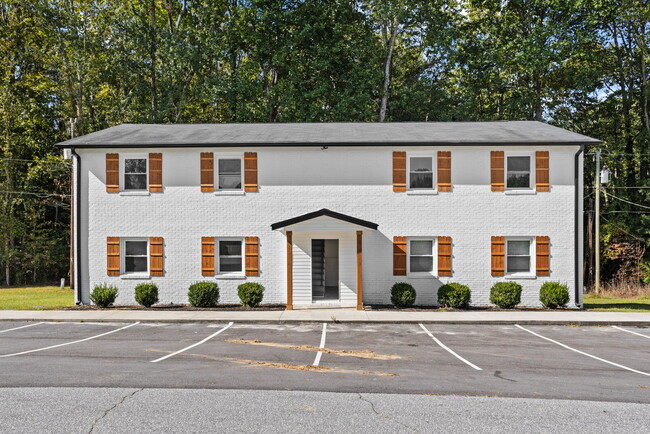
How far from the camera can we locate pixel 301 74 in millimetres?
32500

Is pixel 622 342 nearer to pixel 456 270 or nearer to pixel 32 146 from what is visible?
pixel 456 270

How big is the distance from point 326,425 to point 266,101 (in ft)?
93.9

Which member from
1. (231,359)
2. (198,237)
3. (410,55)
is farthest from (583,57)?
(231,359)

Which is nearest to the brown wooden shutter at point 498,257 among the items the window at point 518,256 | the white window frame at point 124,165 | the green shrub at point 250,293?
the window at point 518,256

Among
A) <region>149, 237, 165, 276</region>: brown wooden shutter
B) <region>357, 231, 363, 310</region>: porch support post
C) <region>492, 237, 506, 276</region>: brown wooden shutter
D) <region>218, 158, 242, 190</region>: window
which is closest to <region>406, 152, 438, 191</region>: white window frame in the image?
<region>357, 231, 363, 310</region>: porch support post

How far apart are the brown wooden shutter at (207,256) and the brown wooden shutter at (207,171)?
1.98 meters

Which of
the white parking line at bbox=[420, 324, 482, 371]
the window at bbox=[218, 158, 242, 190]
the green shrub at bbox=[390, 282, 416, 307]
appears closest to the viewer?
the white parking line at bbox=[420, 324, 482, 371]

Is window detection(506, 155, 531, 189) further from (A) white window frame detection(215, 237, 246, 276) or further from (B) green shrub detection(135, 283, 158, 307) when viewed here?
(B) green shrub detection(135, 283, 158, 307)

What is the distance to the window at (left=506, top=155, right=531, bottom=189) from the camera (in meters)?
19.2

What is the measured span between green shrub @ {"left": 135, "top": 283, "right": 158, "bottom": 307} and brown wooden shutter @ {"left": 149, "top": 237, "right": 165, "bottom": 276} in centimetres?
60

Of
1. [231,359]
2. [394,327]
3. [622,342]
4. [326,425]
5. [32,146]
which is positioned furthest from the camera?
[32,146]

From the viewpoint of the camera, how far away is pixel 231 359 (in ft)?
34.7

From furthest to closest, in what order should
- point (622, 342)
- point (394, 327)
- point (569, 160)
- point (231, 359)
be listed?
point (569, 160)
point (394, 327)
point (622, 342)
point (231, 359)

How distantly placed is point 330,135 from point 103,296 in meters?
10.5
